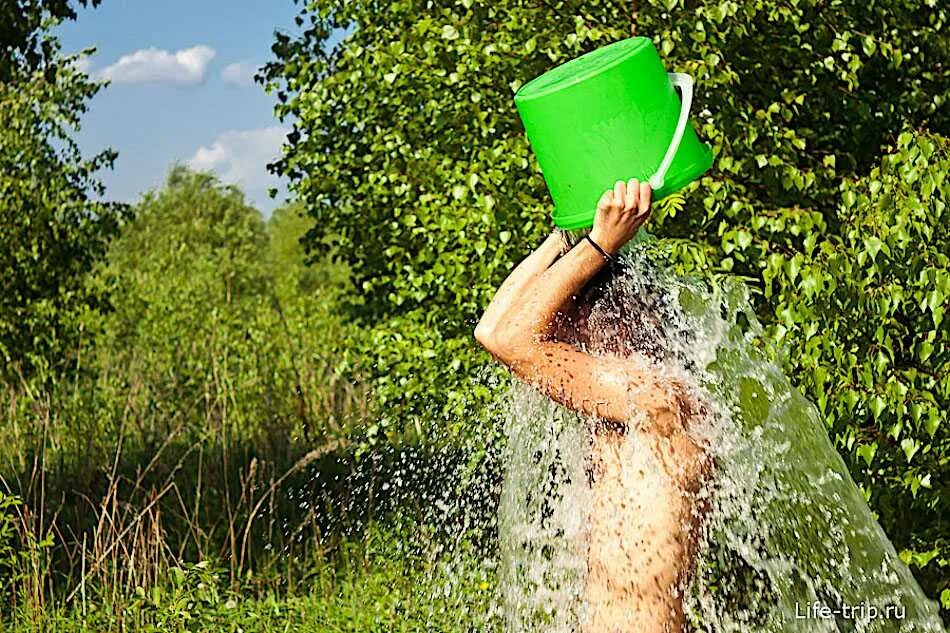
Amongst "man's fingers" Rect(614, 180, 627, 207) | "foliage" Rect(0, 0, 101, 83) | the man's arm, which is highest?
"foliage" Rect(0, 0, 101, 83)

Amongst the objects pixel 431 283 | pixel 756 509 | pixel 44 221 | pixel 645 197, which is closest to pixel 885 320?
pixel 756 509

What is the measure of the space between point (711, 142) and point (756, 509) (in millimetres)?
1290

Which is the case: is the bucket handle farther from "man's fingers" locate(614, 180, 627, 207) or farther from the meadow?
the meadow

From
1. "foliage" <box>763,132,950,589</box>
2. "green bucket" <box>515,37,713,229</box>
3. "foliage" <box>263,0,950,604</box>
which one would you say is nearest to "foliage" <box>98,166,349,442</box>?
"foliage" <box>263,0,950,604</box>

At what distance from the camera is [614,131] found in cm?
262

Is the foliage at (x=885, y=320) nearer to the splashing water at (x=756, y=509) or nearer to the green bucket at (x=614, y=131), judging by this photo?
the splashing water at (x=756, y=509)

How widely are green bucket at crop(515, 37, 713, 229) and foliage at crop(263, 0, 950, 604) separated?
1057mm

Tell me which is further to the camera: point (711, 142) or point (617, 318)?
point (711, 142)

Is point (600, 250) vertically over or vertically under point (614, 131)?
under

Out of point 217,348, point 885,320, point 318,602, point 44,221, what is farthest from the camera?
point 217,348

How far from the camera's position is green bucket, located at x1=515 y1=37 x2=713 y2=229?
2621 mm

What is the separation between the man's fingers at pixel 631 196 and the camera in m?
2.42

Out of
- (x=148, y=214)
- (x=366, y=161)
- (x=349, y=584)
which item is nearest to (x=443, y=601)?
(x=349, y=584)

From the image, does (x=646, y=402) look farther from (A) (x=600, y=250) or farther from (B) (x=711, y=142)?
(B) (x=711, y=142)
